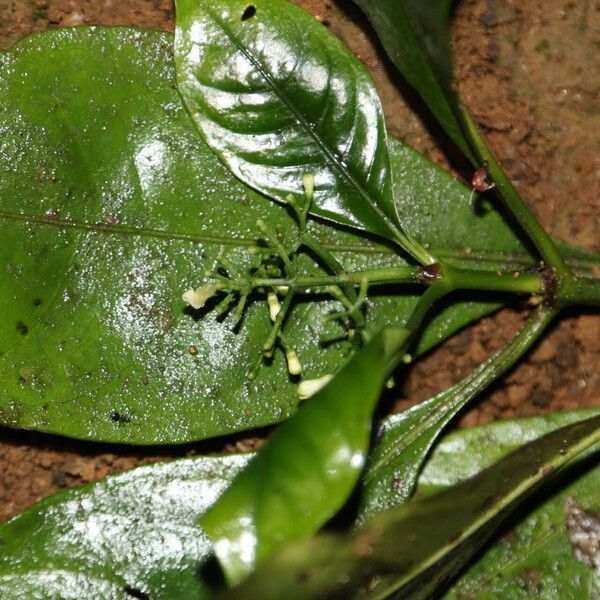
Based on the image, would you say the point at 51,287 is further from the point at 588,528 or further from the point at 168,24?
the point at 588,528

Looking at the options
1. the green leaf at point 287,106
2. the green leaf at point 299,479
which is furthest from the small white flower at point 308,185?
the green leaf at point 299,479

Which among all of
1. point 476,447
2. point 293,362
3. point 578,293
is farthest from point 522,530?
point 293,362

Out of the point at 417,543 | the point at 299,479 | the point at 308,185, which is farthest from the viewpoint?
the point at 308,185

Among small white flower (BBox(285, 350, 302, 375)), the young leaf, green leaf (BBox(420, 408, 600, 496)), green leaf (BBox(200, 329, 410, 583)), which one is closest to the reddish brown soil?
green leaf (BBox(420, 408, 600, 496))

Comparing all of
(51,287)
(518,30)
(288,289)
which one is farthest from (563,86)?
(51,287)

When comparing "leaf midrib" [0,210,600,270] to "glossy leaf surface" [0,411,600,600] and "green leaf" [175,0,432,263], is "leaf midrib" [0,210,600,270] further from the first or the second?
"glossy leaf surface" [0,411,600,600]

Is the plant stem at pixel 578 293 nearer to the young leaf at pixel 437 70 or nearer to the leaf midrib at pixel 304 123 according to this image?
the young leaf at pixel 437 70

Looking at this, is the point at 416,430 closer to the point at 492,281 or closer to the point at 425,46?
the point at 492,281
